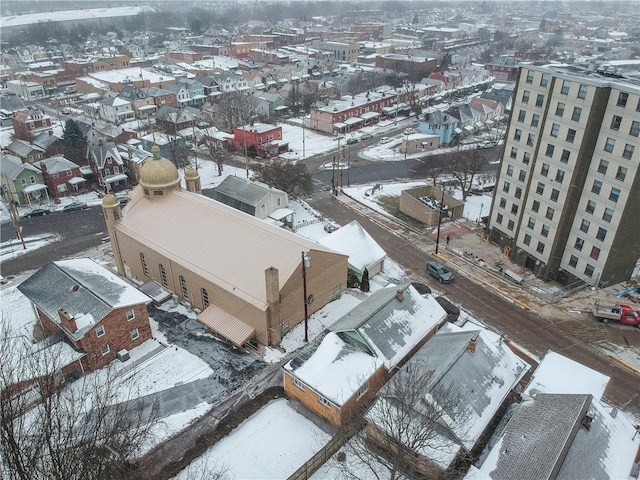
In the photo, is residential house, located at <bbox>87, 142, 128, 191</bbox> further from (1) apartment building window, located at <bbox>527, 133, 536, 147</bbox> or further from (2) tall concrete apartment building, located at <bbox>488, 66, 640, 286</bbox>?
(1) apartment building window, located at <bbox>527, 133, 536, 147</bbox>

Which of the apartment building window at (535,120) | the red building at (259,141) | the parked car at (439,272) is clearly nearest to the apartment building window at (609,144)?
the apartment building window at (535,120)

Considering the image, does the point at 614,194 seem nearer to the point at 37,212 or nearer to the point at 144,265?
the point at 144,265

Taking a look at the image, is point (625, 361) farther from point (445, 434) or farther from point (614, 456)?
point (445, 434)

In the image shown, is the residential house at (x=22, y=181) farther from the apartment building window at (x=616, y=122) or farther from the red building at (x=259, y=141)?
the apartment building window at (x=616, y=122)

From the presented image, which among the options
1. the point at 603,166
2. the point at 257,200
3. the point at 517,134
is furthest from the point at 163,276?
the point at 603,166

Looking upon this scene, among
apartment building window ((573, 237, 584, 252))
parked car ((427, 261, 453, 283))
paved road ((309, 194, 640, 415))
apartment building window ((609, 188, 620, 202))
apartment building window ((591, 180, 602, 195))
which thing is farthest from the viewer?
parked car ((427, 261, 453, 283))

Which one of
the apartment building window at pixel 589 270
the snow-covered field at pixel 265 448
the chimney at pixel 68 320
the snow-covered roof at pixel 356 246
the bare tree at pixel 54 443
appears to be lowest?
the snow-covered field at pixel 265 448

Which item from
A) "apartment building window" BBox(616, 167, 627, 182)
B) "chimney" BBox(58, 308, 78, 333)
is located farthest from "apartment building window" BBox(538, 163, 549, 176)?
"chimney" BBox(58, 308, 78, 333)
